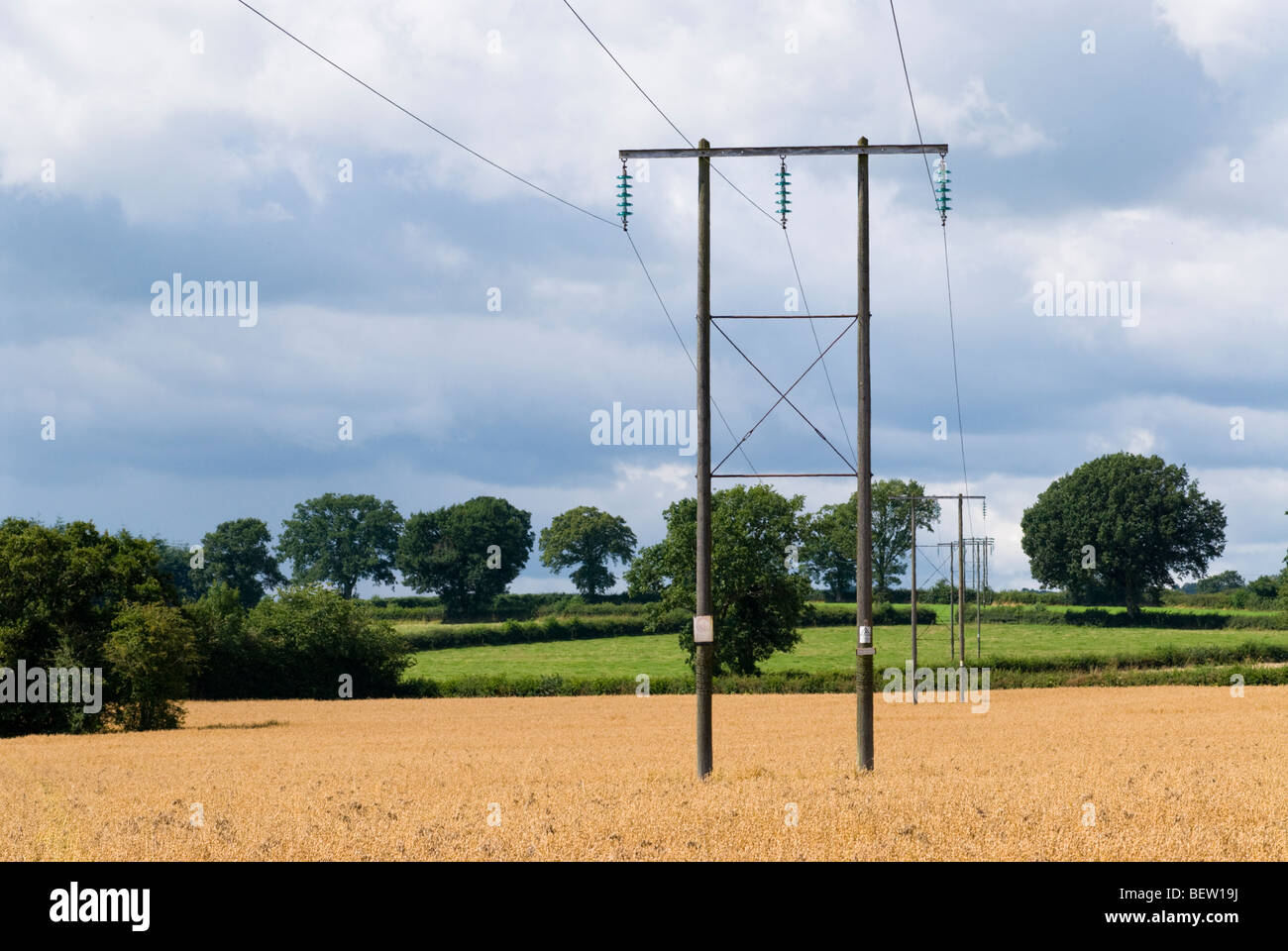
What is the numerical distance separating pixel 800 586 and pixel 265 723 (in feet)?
110

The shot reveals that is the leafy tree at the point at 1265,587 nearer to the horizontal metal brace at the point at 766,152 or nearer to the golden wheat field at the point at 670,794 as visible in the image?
the golden wheat field at the point at 670,794

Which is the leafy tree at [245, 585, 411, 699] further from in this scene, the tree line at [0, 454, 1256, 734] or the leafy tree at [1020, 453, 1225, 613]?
the leafy tree at [1020, 453, 1225, 613]

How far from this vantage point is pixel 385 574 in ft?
484

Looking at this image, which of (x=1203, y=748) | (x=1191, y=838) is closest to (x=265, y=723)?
(x=1203, y=748)

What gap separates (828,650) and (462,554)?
172 ft

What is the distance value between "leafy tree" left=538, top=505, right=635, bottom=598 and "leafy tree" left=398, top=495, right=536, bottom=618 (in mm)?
4028

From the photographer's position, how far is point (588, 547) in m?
141

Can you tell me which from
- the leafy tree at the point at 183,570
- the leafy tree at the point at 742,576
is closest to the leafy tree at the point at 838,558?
the leafy tree at the point at 742,576

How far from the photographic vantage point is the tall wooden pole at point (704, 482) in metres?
20.3

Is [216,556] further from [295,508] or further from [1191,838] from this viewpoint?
[1191,838]

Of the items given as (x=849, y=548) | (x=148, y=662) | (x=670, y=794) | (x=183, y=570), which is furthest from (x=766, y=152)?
(x=183, y=570)

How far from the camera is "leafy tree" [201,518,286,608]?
451ft
